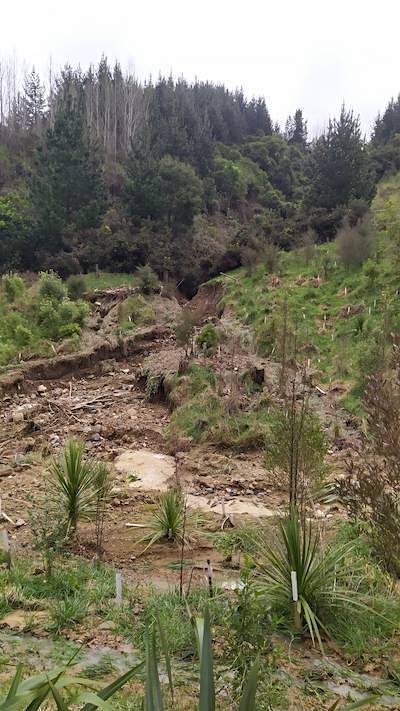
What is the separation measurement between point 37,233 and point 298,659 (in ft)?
80.8

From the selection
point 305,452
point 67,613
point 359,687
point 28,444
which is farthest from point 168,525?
point 28,444

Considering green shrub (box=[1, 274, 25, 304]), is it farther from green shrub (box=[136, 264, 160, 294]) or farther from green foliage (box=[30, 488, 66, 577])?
green foliage (box=[30, 488, 66, 577])

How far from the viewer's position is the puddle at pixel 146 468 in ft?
24.3

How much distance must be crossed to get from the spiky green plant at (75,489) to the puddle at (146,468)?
5.13 ft

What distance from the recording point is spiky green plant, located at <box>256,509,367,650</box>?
11.4ft

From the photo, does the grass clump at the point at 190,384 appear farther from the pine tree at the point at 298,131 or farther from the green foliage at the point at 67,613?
the pine tree at the point at 298,131

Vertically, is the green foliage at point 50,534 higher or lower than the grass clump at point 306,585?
lower

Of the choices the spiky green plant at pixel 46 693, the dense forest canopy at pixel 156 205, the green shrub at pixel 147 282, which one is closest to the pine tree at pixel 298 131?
the dense forest canopy at pixel 156 205

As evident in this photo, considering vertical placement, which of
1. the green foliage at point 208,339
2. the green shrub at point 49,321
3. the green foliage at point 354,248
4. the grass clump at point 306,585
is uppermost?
the green foliage at point 354,248

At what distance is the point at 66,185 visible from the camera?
1005 inches

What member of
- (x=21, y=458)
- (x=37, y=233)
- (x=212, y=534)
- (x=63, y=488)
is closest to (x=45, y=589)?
(x=63, y=488)

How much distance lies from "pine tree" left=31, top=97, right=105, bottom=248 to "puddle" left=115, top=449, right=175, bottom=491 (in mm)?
18938

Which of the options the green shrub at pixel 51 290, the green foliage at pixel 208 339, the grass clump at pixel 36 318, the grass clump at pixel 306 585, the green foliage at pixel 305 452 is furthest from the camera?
the green shrub at pixel 51 290

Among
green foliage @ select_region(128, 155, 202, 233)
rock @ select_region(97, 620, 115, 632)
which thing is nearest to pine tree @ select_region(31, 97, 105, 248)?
green foliage @ select_region(128, 155, 202, 233)
